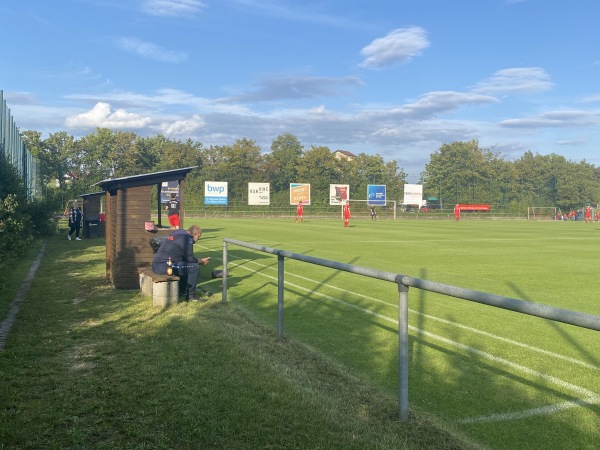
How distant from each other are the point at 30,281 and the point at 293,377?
26.9 feet

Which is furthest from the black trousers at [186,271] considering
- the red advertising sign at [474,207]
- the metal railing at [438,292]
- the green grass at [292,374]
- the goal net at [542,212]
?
the goal net at [542,212]

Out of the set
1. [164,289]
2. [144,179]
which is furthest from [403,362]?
[144,179]

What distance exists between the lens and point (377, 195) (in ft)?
238

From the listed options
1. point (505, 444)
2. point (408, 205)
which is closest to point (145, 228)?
point (505, 444)

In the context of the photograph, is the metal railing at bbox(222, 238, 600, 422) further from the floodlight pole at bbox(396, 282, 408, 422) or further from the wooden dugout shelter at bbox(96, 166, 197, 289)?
the wooden dugout shelter at bbox(96, 166, 197, 289)

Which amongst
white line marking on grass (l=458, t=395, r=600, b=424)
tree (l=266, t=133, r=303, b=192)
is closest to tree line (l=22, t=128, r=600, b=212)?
tree (l=266, t=133, r=303, b=192)

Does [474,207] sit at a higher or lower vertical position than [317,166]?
lower

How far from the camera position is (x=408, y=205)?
2950 inches

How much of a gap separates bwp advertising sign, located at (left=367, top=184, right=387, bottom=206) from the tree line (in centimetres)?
249

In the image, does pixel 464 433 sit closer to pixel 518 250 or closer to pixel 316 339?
pixel 316 339

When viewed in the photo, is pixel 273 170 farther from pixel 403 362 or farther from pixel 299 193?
pixel 403 362

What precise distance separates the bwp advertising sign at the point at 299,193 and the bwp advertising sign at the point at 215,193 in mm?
9059

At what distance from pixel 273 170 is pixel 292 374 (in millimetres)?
77168

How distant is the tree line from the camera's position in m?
74.7
